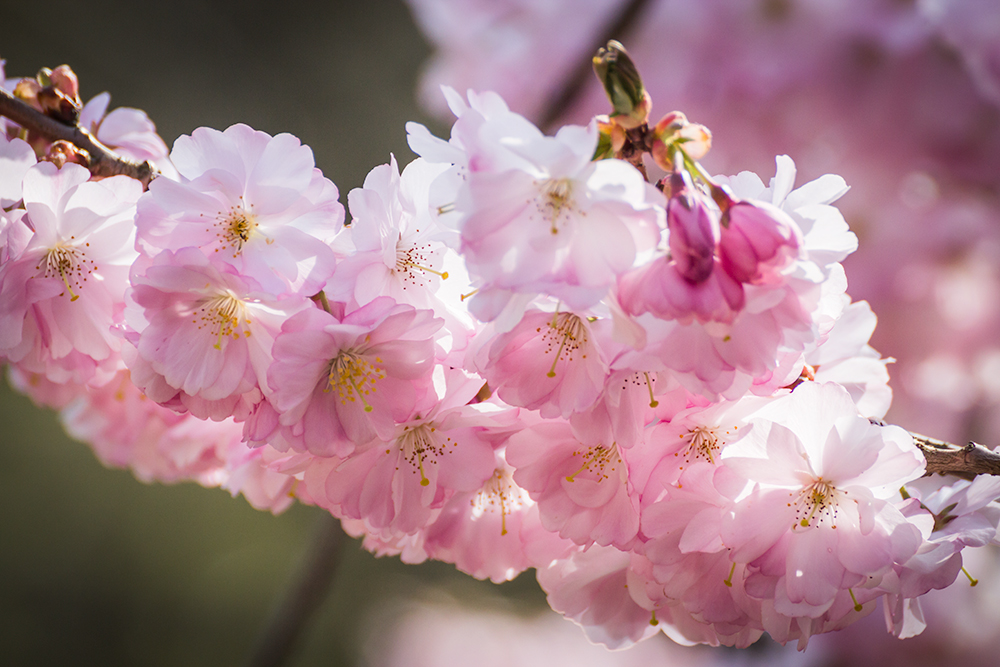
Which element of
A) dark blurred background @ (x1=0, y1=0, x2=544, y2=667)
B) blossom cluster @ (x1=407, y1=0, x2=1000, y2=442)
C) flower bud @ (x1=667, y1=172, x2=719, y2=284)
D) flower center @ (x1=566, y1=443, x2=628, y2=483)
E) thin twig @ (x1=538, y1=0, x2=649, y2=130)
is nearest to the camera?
flower bud @ (x1=667, y1=172, x2=719, y2=284)

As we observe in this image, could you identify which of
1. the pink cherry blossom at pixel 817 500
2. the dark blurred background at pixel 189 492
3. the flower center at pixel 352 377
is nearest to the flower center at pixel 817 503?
the pink cherry blossom at pixel 817 500

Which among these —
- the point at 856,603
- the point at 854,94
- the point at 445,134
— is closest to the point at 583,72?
the point at 854,94

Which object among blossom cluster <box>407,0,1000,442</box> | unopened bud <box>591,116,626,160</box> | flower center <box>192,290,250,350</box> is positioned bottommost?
flower center <box>192,290,250,350</box>

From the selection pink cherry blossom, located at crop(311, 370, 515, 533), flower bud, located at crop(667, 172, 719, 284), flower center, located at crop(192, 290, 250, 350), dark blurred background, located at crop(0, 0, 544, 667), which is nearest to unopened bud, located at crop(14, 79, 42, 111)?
flower center, located at crop(192, 290, 250, 350)

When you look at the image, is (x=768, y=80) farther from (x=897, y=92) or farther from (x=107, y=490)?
(x=107, y=490)

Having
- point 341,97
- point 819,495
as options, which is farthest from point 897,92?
point 341,97

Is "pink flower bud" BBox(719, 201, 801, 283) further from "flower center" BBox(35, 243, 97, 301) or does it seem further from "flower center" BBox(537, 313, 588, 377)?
"flower center" BBox(35, 243, 97, 301)

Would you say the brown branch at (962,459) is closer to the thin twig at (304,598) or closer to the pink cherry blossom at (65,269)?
the pink cherry blossom at (65,269)
